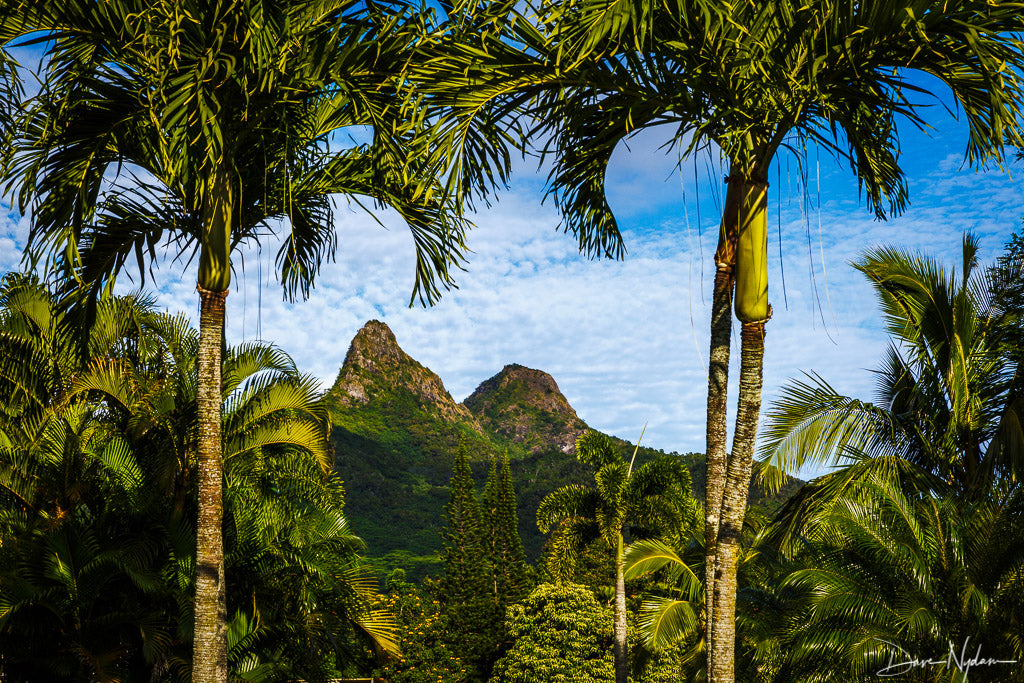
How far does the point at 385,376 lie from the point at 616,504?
268 ft

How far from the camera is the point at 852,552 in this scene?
8.48m

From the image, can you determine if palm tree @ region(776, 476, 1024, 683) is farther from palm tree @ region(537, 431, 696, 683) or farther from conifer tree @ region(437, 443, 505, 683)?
conifer tree @ region(437, 443, 505, 683)

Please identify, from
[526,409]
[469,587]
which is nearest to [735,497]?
[469,587]

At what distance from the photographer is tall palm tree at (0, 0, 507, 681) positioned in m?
5.13

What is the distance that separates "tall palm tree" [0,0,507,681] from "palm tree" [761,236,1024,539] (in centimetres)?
366

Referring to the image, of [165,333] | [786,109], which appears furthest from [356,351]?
[786,109]

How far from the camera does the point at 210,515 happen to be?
5594mm

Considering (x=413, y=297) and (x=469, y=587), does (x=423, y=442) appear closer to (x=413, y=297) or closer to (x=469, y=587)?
(x=469, y=587)

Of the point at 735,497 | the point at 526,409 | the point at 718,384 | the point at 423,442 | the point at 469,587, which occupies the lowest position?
the point at 469,587

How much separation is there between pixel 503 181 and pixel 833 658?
6044mm

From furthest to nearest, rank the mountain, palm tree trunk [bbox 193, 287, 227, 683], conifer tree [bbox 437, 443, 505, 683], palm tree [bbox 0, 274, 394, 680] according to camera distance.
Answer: the mountain
conifer tree [bbox 437, 443, 505, 683]
palm tree [bbox 0, 274, 394, 680]
palm tree trunk [bbox 193, 287, 227, 683]

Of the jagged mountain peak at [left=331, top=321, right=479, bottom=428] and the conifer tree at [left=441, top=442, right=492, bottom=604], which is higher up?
the jagged mountain peak at [left=331, top=321, right=479, bottom=428]

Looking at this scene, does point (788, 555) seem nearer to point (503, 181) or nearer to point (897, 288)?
point (503, 181)

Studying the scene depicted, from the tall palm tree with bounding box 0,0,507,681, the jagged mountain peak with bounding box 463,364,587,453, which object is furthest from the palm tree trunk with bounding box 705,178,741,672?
the jagged mountain peak with bounding box 463,364,587,453
